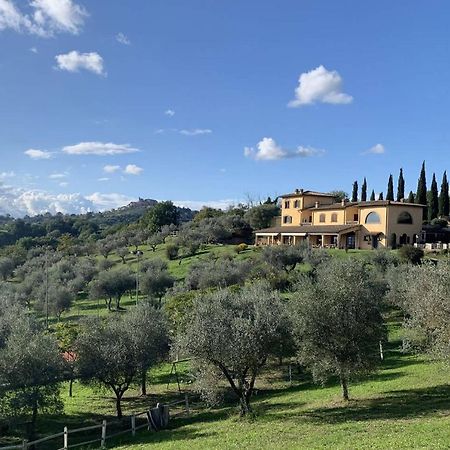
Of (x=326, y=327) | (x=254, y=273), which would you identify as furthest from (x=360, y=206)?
(x=326, y=327)

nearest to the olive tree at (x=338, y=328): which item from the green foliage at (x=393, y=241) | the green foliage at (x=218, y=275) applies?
the green foliage at (x=218, y=275)

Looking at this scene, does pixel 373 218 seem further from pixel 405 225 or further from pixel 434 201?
pixel 434 201

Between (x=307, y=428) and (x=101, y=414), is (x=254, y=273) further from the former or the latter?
(x=307, y=428)

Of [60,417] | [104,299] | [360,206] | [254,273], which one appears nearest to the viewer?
[60,417]

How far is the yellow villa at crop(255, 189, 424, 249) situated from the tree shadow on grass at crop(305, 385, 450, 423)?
176 feet

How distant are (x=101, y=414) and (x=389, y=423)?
54.6 feet

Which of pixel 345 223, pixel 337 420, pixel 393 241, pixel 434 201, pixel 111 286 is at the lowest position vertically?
pixel 337 420

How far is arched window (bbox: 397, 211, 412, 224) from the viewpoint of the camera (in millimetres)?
74625

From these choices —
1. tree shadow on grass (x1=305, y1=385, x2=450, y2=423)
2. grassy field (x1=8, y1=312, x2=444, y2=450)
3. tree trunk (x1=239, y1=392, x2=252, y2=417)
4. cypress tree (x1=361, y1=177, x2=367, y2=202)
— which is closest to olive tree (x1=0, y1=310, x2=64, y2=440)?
grassy field (x1=8, y1=312, x2=444, y2=450)

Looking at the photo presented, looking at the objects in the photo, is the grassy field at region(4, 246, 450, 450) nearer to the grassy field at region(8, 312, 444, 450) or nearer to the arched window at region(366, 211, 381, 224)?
the grassy field at region(8, 312, 444, 450)

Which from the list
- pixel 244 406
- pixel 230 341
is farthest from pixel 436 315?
pixel 244 406

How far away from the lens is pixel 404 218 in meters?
75.0

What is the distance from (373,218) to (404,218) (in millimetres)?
4567

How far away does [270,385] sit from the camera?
30375 millimetres
